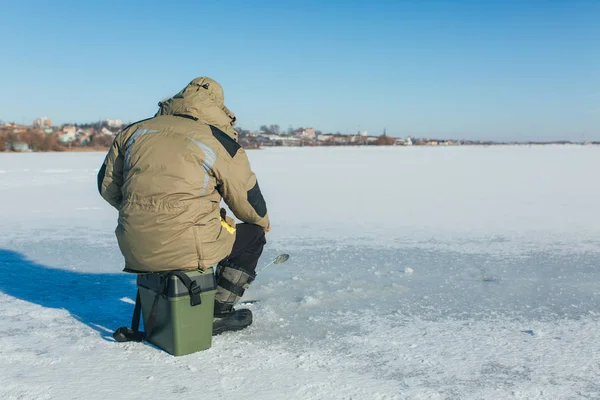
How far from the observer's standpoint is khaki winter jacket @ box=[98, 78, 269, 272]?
227 centimetres

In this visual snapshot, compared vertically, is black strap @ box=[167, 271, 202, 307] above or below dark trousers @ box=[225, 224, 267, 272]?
below

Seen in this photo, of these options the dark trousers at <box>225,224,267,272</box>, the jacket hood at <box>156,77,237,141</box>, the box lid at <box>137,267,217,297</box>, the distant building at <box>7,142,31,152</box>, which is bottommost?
the distant building at <box>7,142,31,152</box>

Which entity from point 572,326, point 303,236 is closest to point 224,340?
point 572,326

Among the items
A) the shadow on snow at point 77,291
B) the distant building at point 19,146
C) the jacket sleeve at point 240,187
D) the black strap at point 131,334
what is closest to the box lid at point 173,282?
the black strap at point 131,334

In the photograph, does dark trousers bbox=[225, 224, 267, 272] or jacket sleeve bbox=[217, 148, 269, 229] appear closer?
jacket sleeve bbox=[217, 148, 269, 229]

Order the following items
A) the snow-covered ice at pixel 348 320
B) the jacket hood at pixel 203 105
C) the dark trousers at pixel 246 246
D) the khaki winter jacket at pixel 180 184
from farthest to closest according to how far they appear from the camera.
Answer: the dark trousers at pixel 246 246
the jacket hood at pixel 203 105
the khaki winter jacket at pixel 180 184
the snow-covered ice at pixel 348 320

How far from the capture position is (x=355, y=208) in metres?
8.20

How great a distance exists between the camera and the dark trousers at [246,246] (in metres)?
2.64

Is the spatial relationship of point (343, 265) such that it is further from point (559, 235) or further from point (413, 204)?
point (413, 204)

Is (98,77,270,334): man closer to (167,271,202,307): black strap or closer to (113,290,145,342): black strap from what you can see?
(167,271,202,307): black strap

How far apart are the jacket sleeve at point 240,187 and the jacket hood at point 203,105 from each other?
0.18 meters

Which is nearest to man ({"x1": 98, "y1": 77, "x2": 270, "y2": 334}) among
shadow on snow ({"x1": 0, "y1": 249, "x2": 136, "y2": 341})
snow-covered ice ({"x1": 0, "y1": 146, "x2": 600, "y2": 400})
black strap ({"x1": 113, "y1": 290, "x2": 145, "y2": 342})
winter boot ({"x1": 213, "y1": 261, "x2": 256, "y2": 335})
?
winter boot ({"x1": 213, "y1": 261, "x2": 256, "y2": 335})

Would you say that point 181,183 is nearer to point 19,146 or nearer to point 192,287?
point 192,287

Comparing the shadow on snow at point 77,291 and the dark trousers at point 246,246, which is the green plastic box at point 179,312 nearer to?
the dark trousers at point 246,246
